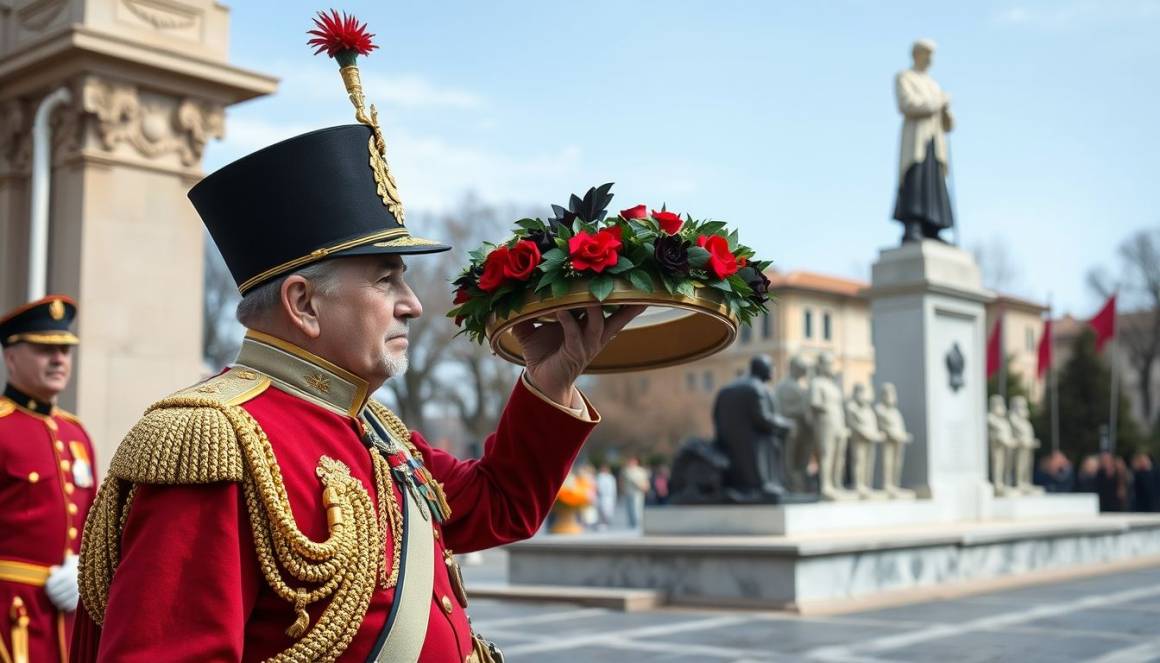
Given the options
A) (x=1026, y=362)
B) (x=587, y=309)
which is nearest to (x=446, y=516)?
(x=587, y=309)

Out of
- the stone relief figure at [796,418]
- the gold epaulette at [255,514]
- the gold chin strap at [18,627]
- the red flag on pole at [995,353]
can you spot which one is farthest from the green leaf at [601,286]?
the red flag on pole at [995,353]

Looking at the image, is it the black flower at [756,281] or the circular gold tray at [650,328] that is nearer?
the circular gold tray at [650,328]

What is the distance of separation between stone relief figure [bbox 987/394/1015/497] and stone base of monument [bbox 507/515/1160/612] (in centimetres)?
318

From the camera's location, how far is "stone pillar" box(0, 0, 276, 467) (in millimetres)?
9203

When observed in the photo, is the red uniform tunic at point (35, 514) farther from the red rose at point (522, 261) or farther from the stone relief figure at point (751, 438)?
the stone relief figure at point (751, 438)

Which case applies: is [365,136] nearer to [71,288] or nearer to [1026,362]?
[71,288]

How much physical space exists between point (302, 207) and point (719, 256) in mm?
945

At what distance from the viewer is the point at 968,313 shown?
60.1 ft

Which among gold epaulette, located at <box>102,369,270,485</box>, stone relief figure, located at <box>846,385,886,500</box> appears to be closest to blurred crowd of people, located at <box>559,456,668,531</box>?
stone relief figure, located at <box>846,385,886,500</box>

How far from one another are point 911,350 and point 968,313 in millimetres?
1420

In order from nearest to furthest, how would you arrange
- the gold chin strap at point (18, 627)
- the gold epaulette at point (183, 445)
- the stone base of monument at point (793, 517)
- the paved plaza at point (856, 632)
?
the gold epaulette at point (183, 445)
the gold chin strap at point (18, 627)
the paved plaza at point (856, 632)
the stone base of monument at point (793, 517)

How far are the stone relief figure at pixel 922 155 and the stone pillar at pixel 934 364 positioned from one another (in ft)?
1.43

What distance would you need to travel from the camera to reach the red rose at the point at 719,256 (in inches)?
115

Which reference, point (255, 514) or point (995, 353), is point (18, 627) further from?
point (995, 353)
